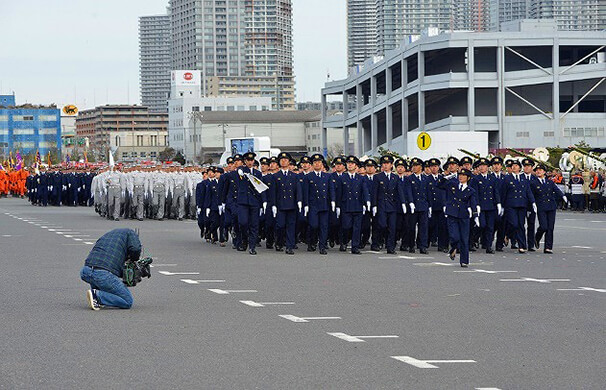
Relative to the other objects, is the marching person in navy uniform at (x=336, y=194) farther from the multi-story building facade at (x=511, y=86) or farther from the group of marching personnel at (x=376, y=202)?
the multi-story building facade at (x=511, y=86)

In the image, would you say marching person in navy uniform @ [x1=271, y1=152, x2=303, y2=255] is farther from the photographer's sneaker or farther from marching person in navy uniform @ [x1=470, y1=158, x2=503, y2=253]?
the photographer's sneaker

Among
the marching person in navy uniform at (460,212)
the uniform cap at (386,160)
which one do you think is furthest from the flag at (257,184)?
the marching person in navy uniform at (460,212)

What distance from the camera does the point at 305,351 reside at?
34.4ft

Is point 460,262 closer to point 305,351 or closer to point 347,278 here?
point 347,278

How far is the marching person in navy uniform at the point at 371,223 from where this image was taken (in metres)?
24.1

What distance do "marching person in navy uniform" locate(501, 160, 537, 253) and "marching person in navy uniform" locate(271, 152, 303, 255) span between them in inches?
165

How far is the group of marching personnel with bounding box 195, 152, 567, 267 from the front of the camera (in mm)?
23594

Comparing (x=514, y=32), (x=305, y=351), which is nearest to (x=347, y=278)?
(x=305, y=351)

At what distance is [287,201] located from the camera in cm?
2359

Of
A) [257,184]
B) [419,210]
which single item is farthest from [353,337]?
[419,210]

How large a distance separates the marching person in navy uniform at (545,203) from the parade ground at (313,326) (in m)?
2.05

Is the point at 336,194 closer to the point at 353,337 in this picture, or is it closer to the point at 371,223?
the point at 371,223

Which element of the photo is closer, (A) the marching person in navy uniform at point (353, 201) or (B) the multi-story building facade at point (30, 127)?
(A) the marching person in navy uniform at point (353, 201)

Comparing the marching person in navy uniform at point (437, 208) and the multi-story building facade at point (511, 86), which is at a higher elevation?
the multi-story building facade at point (511, 86)
